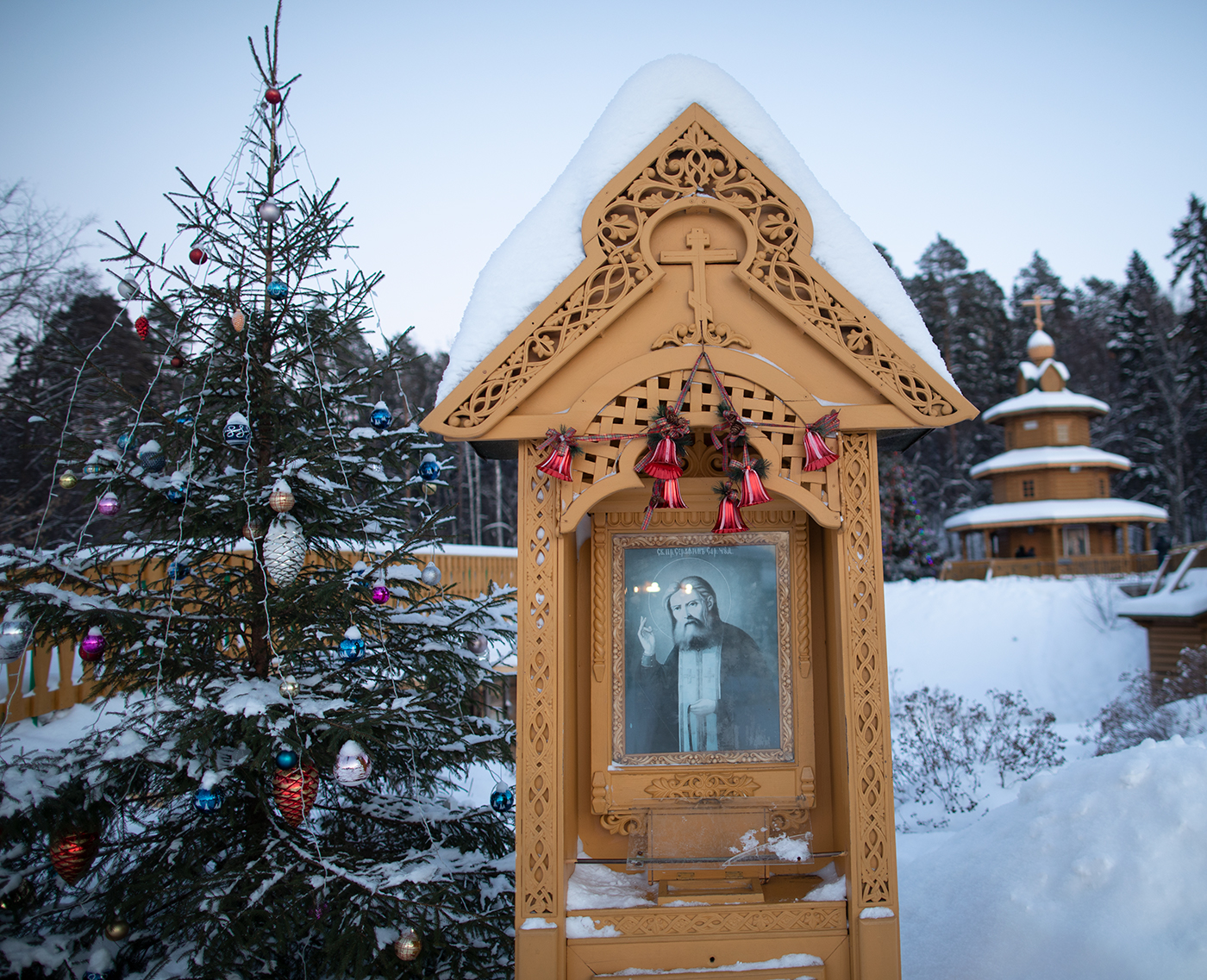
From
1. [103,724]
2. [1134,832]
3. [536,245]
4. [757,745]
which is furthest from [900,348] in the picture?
[103,724]

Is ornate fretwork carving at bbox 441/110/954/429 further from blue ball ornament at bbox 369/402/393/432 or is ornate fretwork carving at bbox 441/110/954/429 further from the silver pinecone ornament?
the silver pinecone ornament

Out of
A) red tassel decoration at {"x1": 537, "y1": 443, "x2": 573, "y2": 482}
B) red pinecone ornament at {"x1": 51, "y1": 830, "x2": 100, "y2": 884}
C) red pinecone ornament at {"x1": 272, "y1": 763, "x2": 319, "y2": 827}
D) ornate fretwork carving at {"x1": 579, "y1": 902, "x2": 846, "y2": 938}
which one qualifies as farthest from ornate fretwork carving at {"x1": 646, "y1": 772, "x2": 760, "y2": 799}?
red pinecone ornament at {"x1": 51, "y1": 830, "x2": 100, "y2": 884}

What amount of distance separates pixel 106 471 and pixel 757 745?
4311 millimetres

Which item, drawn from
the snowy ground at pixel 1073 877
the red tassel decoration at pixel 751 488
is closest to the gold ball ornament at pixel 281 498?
the snowy ground at pixel 1073 877

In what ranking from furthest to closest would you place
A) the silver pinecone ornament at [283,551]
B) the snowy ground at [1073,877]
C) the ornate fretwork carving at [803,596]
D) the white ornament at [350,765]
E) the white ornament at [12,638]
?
1. the ornate fretwork carving at [803,596]
2. the silver pinecone ornament at [283,551]
3. the snowy ground at [1073,877]
4. the white ornament at [350,765]
5. the white ornament at [12,638]

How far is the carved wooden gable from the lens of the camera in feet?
13.4

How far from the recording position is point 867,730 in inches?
159

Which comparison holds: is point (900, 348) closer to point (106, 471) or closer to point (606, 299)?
point (606, 299)

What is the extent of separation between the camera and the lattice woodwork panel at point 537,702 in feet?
13.0

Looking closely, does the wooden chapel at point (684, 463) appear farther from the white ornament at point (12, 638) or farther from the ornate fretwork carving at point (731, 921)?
the white ornament at point (12, 638)

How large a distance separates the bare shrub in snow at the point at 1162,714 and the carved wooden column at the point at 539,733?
7.87 meters

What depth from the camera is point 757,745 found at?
4.82m

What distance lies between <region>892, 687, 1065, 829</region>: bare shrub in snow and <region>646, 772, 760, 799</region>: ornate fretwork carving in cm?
552

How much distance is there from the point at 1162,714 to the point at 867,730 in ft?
26.9
